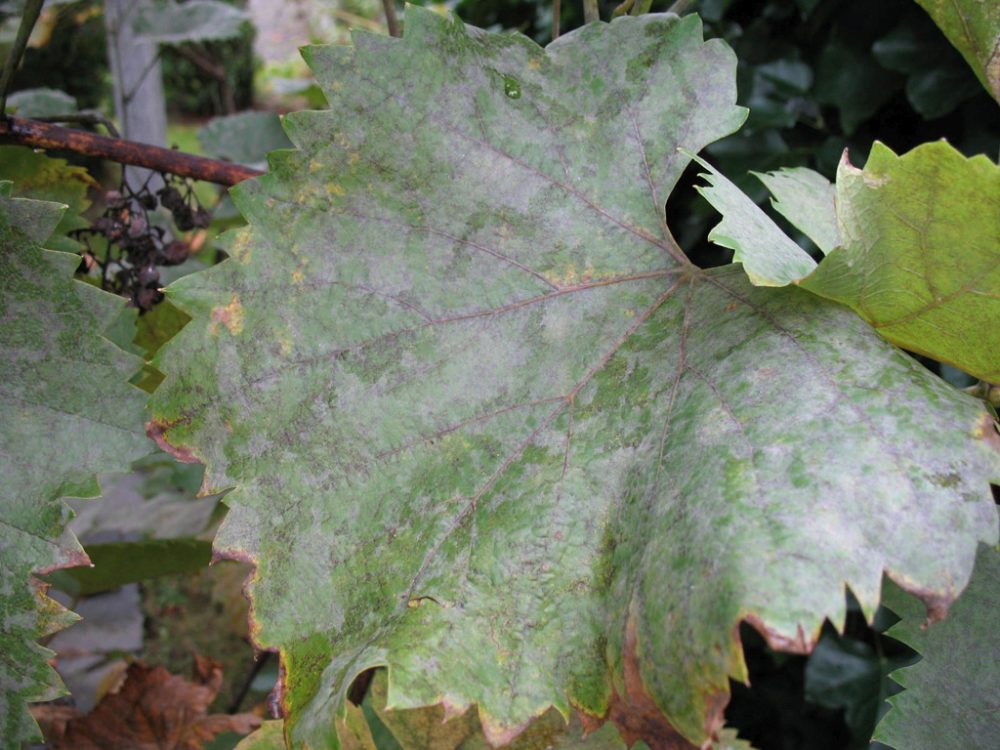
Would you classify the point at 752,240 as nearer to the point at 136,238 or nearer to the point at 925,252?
the point at 925,252

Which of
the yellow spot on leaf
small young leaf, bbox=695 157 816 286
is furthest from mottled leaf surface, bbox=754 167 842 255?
the yellow spot on leaf

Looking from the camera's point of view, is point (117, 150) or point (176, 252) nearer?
point (117, 150)

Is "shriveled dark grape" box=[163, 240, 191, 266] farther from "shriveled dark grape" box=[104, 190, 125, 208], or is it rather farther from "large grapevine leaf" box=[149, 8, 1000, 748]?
"large grapevine leaf" box=[149, 8, 1000, 748]

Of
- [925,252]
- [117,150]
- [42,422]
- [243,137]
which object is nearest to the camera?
[925,252]

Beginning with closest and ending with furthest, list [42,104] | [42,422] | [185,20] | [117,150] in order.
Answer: [42,422], [117,150], [42,104], [185,20]

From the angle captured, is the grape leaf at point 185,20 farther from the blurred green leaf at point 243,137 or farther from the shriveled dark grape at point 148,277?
the shriveled dark grape at point 148,277

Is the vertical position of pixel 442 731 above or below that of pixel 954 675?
below

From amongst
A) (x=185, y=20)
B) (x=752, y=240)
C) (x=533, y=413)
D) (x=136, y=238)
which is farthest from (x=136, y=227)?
(x=185, y=20)
